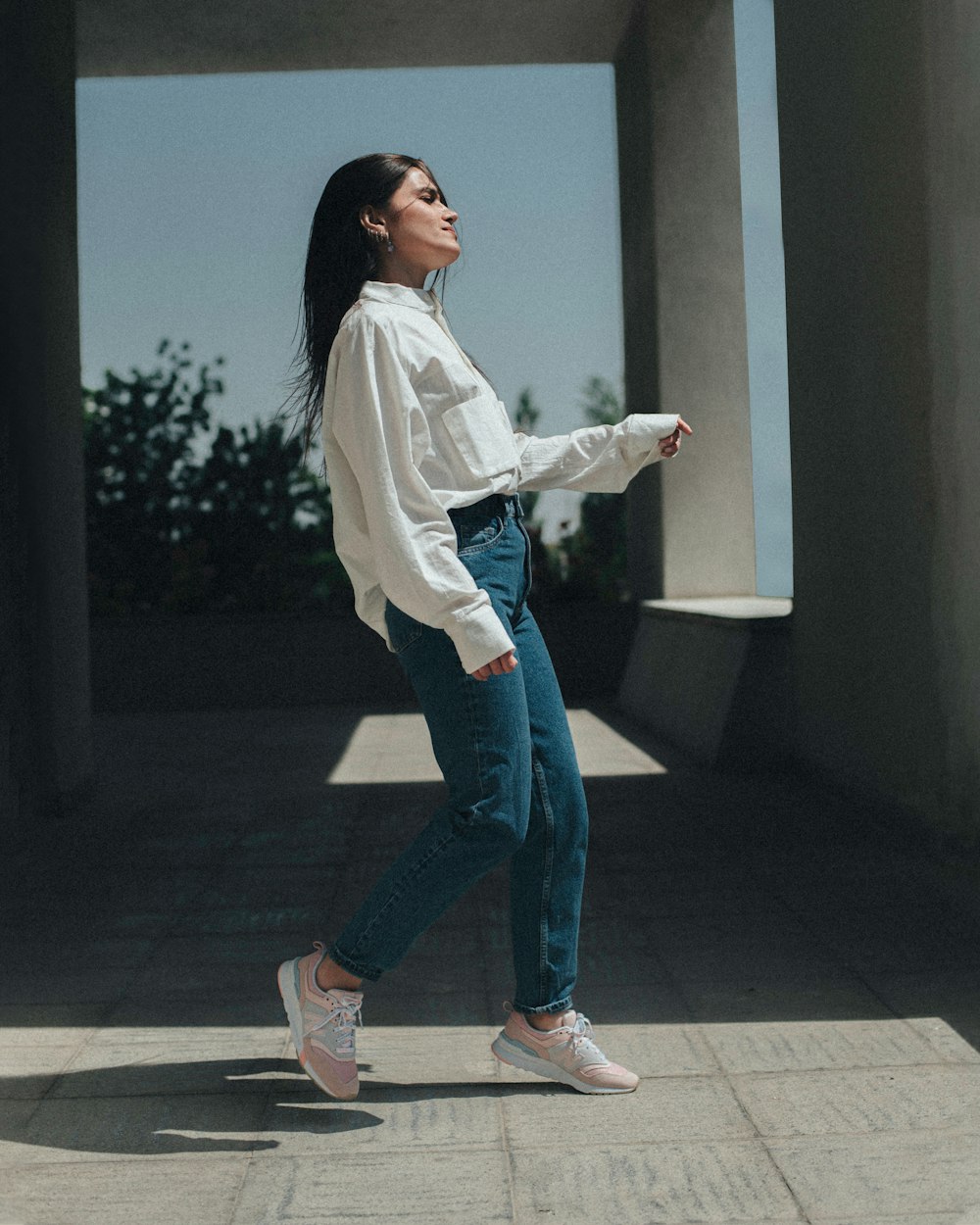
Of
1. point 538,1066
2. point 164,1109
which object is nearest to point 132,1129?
A: point 164,1109

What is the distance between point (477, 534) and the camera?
218 cm

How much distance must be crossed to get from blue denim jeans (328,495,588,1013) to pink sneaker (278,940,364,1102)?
72mm

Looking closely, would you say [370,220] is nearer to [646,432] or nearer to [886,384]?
[646,432]

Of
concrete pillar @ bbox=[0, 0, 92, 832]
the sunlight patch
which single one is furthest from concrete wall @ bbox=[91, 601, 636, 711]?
concrete pillar @ bbox=[0, 0, 92, 832]

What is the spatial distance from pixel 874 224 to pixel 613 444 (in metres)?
2.39

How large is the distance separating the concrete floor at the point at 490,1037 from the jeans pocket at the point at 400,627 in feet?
2.58

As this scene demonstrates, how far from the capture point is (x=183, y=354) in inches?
439

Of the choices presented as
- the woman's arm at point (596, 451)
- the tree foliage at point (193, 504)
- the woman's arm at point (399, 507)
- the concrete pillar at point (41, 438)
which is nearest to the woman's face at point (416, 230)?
the woman's arm at point (399, 507)

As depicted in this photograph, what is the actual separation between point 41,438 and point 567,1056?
12.7 ft

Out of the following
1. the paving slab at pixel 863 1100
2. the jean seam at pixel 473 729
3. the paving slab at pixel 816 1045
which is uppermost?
the jean seam at pixel 473 729

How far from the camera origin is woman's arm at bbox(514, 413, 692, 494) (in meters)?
2.41

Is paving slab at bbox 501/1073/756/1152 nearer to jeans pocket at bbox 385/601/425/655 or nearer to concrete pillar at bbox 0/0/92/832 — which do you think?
jeans pocket at bbox 385/601/425/655

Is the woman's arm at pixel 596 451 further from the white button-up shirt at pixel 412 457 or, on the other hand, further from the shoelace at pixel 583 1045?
the shoelace at pixel 583 1045

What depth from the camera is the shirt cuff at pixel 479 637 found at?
1987mm
